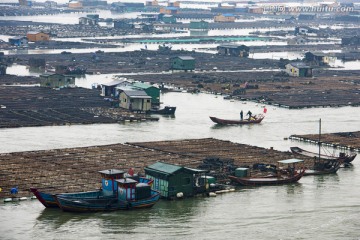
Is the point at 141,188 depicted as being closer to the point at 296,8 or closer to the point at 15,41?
the point at 15,41

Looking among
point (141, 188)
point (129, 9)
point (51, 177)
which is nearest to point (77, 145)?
point (51, 177)

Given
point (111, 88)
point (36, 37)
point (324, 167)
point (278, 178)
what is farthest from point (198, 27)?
point (278, 178)

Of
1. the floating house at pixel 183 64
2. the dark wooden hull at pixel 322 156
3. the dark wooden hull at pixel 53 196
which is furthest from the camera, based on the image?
the floating house at pixel 183 64

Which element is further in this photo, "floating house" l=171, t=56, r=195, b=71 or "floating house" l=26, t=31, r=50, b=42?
"floating house" l=26, t=31, r=50, b=42

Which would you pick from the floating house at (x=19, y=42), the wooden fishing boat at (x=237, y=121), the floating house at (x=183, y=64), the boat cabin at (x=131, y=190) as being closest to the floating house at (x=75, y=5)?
the floating house at (x=19, y=42)

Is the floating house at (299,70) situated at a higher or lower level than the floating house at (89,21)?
lower

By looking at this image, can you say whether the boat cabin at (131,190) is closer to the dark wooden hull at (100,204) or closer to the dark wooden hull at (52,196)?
the dark wooden hull at (100,204)

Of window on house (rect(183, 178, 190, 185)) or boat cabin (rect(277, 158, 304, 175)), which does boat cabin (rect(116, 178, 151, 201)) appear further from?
boat cabin (rect(277, 158, 304, 175))

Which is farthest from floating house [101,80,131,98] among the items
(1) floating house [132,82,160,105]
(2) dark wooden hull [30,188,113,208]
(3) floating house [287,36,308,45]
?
(3) floating house [287,36,308,45]
